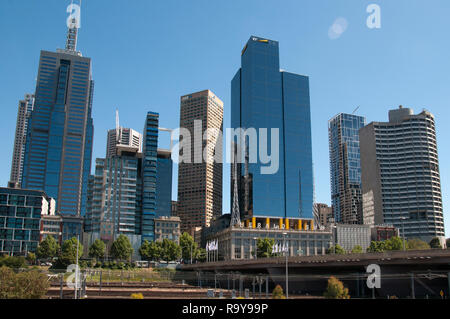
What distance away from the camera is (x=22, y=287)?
52938 mm

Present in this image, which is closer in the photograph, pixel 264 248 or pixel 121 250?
pixel 264 248

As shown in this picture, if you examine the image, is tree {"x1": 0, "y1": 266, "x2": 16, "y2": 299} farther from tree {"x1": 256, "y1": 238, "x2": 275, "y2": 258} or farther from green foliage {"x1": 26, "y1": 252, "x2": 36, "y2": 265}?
green foliage {"x1": 26, "y1": 252, "x2": 36, "y2": 265}

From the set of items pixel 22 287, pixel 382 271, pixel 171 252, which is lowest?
pixel 22 287

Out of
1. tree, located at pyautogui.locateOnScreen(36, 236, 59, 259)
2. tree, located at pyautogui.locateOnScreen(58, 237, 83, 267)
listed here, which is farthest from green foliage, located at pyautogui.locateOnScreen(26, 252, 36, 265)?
tree, located at pyautogui.locateOnScreen(58, 237, 83, 267)

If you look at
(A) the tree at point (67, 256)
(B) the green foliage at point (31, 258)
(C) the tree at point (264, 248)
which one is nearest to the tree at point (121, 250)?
(A) the tree at point (67, 256)

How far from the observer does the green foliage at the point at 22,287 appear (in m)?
51.4

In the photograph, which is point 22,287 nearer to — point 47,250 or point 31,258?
point 47,250

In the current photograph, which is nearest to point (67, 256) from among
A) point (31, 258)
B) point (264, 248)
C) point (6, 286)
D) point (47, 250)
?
point (47, 250)

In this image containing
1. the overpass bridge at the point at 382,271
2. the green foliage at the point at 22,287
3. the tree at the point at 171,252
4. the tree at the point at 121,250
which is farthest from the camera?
the tree at the point at 171,252

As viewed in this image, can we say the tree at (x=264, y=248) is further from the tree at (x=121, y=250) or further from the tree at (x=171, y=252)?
the tree at (x=121, y=250)

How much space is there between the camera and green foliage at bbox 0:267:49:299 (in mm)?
51375

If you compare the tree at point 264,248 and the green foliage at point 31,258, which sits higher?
the tree at point 264,248
